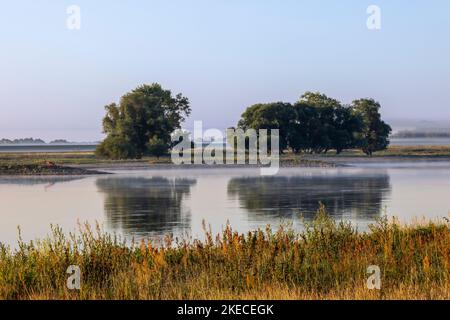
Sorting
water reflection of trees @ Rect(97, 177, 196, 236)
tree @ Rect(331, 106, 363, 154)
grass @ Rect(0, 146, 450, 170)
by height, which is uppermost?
tree @ Rect(331, 106, 363, 154)

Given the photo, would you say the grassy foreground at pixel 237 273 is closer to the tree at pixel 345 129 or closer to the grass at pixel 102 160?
the grass at pixel 102 160

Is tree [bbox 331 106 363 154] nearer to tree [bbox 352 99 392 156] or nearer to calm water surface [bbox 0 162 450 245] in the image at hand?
tree [bbox 352 99 392 156]

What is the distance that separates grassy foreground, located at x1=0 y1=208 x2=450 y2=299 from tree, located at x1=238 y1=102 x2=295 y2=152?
97.6 meters

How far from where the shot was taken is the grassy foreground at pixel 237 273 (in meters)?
11.4

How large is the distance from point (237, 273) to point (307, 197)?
24959 millimetres

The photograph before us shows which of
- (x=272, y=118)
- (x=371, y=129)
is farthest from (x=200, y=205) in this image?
(x=371, y=129)

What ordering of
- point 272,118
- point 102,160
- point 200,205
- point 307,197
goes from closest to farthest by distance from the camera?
1. point 200,205
2. point 307,197
3. point 102,160
4. point 272,118

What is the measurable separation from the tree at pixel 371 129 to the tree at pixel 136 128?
3968cm

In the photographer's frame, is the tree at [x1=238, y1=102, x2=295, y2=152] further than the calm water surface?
Yes

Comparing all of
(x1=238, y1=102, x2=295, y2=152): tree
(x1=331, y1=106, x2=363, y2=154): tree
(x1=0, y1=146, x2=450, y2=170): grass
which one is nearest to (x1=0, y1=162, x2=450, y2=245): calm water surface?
(x1=0, y1=146, x2=450, y2=170): grass

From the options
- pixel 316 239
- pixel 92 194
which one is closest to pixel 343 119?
pixel 92 194

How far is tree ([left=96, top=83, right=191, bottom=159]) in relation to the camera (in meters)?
97.9

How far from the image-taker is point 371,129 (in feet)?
422

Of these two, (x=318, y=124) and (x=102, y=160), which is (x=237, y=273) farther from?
(x=318, y=124)
